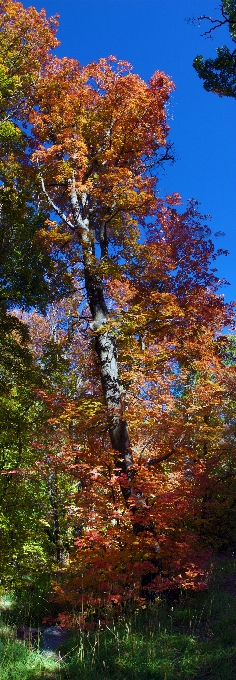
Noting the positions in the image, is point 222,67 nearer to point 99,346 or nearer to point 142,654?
point 99,346

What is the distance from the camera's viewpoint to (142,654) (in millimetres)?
4746

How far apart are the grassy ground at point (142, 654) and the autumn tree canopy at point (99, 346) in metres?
0.66

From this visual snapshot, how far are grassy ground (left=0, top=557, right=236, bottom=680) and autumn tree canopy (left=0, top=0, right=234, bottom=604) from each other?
66 centimetres

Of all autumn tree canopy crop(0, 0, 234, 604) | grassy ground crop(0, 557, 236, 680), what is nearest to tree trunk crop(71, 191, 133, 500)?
autumn tree canopy crop(0, 0, 234, 604)

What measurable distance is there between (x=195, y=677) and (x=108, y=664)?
873 mm

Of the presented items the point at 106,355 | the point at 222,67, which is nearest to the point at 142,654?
the point at 106,355

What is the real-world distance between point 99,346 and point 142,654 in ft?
16.5

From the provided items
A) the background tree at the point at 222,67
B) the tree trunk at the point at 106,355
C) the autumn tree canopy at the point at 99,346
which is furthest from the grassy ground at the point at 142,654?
the background tree at the point at 222,67

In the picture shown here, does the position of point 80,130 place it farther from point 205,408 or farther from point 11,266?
point 205,408

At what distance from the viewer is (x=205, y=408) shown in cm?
979

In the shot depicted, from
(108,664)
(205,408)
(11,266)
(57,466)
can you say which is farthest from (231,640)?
(11,266)

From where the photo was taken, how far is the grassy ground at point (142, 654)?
4281mm

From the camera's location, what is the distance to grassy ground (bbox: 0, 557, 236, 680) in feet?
14.0

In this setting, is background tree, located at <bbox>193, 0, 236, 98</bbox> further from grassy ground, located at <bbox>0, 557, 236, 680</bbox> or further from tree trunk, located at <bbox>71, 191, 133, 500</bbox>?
grassy ground, located at <bbox>0, 557, 236, 680</bbox>
